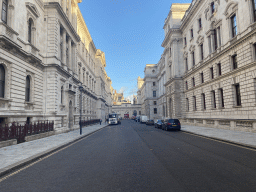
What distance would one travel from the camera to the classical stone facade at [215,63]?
1784 centimetres

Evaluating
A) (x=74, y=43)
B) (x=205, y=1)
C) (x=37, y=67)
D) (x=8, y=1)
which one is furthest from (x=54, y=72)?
(x=205, y=1)

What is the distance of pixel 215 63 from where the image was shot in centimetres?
2461

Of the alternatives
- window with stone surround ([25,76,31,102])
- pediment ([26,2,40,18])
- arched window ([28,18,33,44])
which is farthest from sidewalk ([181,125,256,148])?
pediment ([26,2,40,18])

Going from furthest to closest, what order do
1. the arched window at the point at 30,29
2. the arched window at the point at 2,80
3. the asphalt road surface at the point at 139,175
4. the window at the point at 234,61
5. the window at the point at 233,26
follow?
the window at the point at 233,26, the window at the point at 234,61, the arched window at the point at 30,29, the arched window at the point at 2,80, the asphalt road surface at the point at 139,175

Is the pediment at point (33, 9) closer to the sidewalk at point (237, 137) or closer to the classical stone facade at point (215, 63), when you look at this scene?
the sidewalk at point (237, 137)

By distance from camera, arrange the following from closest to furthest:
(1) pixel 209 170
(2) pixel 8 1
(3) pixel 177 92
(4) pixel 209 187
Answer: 1. (4) pixel 209 187
2. (1) pixel 209 170
3. (2) pixel 8 1
4. (3) pixel 177 92

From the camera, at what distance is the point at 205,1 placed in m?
27.1

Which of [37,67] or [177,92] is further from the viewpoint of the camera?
A: [177,92]

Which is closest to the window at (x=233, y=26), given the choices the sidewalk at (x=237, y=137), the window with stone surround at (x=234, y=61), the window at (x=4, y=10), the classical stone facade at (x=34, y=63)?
the window with stone surround at (x=234, y=61)

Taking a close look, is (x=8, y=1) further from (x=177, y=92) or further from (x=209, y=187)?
(x=177, y=92)

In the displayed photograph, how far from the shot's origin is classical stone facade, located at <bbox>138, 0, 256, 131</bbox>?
703 inches

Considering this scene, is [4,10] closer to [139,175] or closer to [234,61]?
[139,175]

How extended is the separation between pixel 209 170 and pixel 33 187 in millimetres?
4881

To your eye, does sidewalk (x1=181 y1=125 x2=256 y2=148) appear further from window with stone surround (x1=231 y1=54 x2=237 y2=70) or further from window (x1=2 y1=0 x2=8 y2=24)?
window (x1=2 y1=0 x2=8 y2=24)
